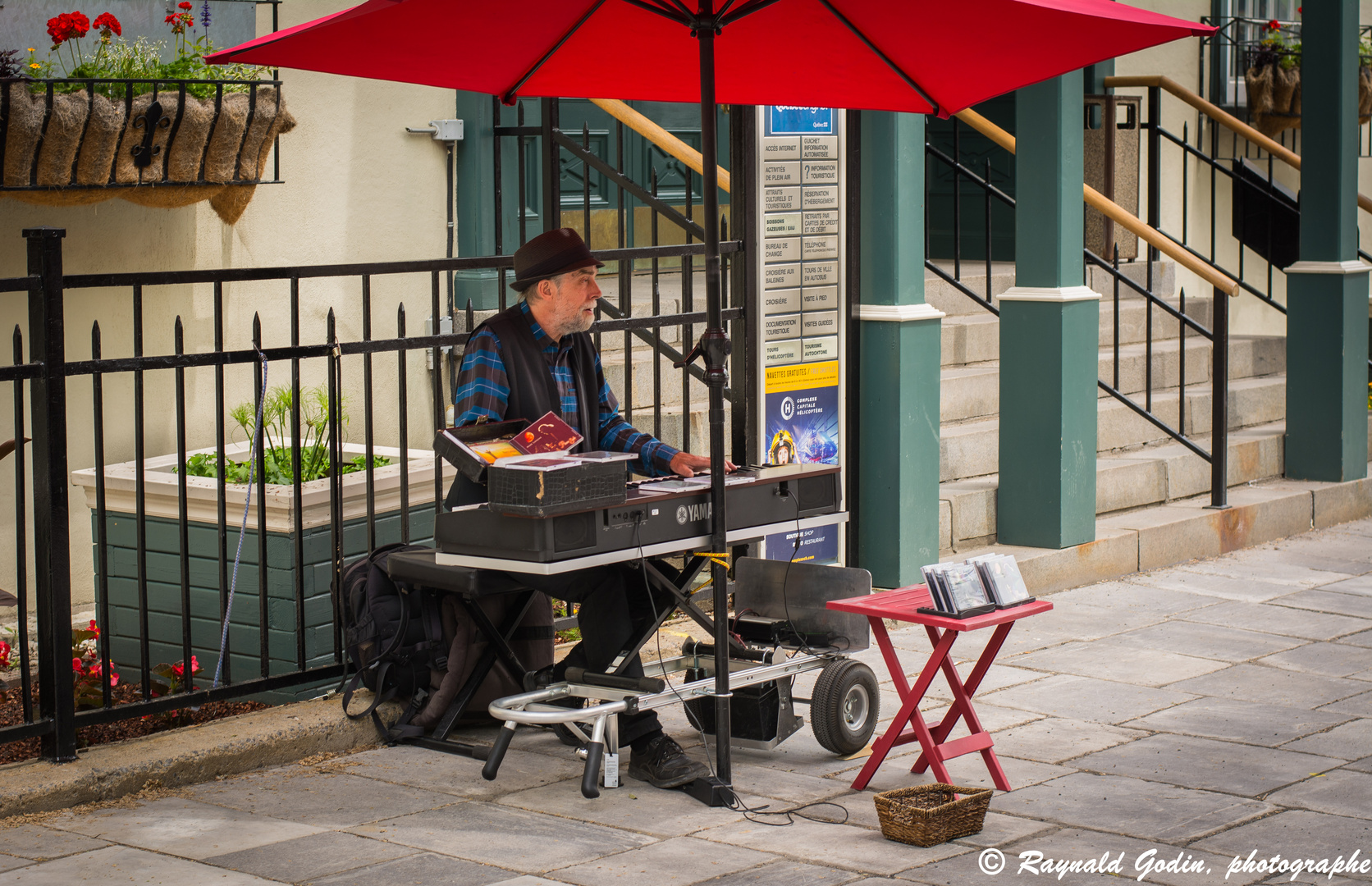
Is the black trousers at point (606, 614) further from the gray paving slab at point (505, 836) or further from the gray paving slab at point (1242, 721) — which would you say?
the gray paving slab at point (1242, 721)

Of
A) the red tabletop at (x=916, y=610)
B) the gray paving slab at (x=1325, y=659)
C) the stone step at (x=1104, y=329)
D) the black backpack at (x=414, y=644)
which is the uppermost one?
the stone step at (x=1104, y=329)

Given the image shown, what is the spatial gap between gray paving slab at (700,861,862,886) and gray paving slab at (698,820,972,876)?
4cm

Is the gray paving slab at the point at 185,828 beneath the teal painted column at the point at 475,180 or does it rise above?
beneath

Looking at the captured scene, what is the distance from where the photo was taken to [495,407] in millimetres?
4688

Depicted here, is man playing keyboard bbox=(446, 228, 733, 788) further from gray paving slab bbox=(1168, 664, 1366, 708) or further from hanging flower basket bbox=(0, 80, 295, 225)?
gray paving slab bbox=(1168, 664, 1366, 708)

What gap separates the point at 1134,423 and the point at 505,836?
5442mm

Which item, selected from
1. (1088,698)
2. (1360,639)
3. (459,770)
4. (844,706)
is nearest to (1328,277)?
(1360,639)

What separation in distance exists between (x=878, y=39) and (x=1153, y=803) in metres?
2.28

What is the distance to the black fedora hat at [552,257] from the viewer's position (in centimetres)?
477

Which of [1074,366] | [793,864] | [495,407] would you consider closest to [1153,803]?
[793,864]

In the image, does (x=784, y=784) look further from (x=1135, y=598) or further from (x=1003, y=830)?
(x=1135, y=598)

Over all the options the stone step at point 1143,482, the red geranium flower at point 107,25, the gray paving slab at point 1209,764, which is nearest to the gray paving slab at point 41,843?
the red geranium flower at point 107,25

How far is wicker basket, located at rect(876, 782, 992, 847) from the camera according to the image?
4.02 m

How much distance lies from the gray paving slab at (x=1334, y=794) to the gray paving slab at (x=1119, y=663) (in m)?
1.12
